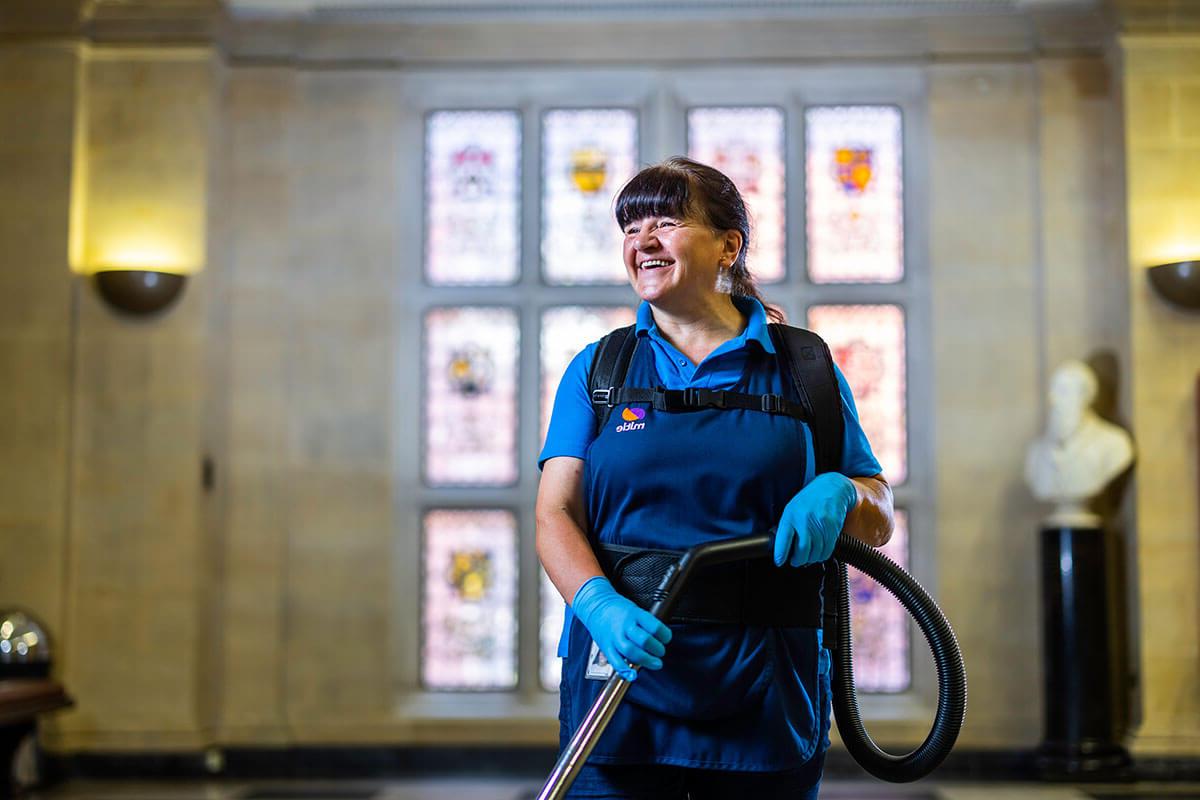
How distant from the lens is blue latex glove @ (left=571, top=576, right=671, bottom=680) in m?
1.68

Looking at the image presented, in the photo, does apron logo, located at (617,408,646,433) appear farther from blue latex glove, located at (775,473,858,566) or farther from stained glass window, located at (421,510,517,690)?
stained glass window, located at (421,510,517,690)

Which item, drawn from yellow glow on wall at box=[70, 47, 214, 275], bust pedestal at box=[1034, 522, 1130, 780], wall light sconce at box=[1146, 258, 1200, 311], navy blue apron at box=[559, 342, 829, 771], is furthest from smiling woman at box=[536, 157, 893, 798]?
yellow glow on wall at box=[70, 47, 214, 275]

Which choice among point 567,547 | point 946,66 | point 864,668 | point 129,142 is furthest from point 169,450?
point 567,547

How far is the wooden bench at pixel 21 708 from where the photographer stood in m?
5.01

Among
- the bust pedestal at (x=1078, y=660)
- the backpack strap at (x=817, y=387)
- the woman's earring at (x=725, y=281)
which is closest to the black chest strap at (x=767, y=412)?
the backpack strap at (x=817, y=387)

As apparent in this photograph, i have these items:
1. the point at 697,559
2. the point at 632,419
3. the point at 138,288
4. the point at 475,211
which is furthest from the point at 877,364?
the point at 697,559

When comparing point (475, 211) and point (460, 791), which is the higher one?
point (475, 211)

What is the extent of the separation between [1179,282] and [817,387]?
419cm

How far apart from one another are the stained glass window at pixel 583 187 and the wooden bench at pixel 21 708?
8.98 ft

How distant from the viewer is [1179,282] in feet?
18.0

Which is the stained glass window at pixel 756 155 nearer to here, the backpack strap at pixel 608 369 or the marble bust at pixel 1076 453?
the marble bust at pixel 1076 453

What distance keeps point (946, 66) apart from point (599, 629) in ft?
16.1

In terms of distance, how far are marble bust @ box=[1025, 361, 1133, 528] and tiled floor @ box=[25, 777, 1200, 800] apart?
105 centimetres

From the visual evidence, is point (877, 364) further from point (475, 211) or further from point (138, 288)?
point (138, 288)
